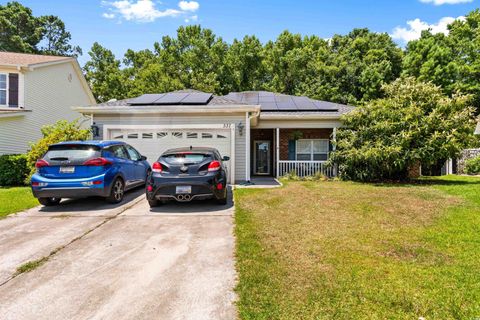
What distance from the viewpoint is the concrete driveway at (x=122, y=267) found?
281cm

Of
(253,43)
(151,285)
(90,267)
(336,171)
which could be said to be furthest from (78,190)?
(253,43)

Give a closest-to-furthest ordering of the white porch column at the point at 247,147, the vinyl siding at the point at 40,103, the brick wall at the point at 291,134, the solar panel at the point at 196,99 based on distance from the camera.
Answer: the white porch column at the point at 247,147 < the solar panel at the point at 196,99 < the vinyl siding at the point at 40,103 < the brick wall at the point at 291,134

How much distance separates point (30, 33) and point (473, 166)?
1949 inches

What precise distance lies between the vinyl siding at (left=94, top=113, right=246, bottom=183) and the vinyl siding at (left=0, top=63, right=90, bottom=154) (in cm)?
591

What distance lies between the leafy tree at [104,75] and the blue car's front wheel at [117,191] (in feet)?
90.9

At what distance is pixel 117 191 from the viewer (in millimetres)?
7535

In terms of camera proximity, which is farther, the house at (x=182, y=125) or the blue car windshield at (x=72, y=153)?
the house at (x=182, y=125)

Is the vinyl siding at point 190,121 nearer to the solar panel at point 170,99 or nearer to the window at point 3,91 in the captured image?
the solar panel at point 170,99

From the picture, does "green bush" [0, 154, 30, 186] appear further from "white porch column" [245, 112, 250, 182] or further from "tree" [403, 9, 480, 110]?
"tree" [403, 9, 480, 110]

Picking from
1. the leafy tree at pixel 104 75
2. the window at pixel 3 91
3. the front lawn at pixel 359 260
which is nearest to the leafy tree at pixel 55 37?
the leafy tree at pixel 104 75

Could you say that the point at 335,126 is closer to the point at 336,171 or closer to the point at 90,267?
the point at 336,171

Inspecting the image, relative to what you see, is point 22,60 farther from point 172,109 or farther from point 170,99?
point 172,109

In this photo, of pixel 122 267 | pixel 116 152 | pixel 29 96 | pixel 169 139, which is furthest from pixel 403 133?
pixel 29 96

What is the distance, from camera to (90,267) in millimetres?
3777
